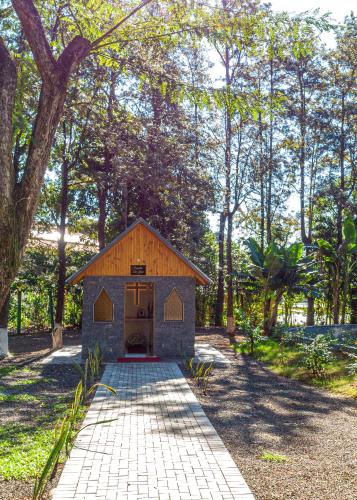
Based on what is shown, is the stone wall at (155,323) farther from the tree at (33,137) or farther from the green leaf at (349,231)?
the tree at (33,137)

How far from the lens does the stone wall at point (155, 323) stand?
1636cm

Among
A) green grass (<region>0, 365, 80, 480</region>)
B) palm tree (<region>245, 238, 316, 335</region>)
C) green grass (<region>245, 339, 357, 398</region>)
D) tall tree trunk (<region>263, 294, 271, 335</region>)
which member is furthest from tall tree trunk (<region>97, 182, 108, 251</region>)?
green grass (<region>0, 365, 80, 480</region>)

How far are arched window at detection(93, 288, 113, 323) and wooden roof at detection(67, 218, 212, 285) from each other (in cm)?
69

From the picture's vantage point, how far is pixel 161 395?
11.1 m

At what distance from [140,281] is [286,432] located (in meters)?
8.73

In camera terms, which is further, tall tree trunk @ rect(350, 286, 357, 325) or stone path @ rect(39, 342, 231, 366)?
tall tree trunk @ rect(350, 286, 357, 325)

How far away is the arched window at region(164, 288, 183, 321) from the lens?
16.6 metres

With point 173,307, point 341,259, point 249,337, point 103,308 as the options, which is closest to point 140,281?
point 173,307

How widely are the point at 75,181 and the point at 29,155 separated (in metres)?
21.8

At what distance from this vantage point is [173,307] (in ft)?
54.6

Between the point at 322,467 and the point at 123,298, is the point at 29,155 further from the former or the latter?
the point at 123,298

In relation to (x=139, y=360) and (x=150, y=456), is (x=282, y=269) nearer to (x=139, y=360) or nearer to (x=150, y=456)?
(x=139, y=360)

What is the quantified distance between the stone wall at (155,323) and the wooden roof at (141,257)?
205 mm

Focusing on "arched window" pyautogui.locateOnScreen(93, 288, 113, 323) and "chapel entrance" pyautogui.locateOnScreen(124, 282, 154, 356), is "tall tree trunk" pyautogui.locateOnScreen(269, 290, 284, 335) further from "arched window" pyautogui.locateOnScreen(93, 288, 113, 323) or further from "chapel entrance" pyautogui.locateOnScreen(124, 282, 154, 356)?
"arched window" pyautogui.locateOnScreen(93, 288, 113, 323)
